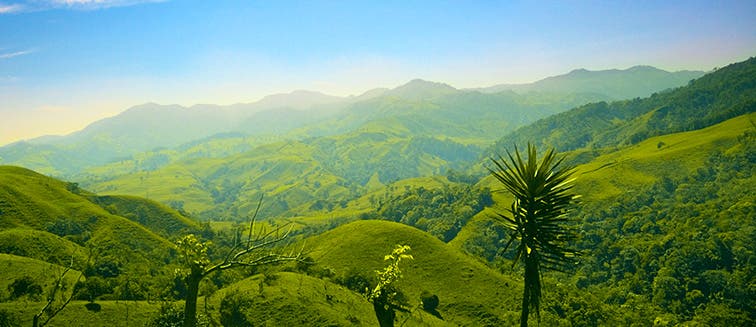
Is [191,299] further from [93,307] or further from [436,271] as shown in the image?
[436,271]

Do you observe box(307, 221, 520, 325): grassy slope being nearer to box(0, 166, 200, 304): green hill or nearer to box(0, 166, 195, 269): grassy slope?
box(0, 166, 200, 304): green hill

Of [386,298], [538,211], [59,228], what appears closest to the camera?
[386,298]

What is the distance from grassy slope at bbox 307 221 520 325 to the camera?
99438 millimetres

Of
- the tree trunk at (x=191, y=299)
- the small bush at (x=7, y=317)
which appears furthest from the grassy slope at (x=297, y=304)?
the tree trunk at (x=191, y=299)

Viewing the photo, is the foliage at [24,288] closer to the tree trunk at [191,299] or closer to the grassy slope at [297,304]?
the grassy slope at [297,304]

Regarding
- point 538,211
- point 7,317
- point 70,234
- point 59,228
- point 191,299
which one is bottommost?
point 70,234

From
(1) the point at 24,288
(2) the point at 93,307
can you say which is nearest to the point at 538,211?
(2) the point at 93,307

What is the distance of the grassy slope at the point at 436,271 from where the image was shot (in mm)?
99438

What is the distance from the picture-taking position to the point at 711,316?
93375 millimetres

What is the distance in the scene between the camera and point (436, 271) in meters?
114

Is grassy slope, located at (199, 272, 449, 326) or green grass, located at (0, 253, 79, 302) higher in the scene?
green grass, located at (0, 253, 79, 302)

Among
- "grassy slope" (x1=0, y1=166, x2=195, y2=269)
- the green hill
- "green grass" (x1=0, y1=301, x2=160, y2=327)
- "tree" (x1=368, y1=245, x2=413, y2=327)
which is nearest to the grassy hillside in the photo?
"tree" (x1=368, y1=245, x2=413, y2=327)

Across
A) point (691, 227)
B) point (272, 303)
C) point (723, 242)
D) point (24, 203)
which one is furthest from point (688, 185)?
point (24, 203)

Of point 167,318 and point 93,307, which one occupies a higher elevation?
point 93,307
